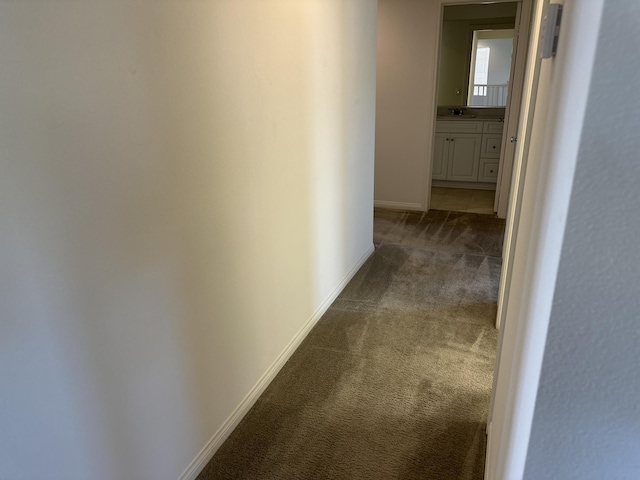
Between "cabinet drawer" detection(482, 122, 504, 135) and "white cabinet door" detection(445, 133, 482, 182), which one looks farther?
"white cabinet door" detection(445, 133, 482, 182)

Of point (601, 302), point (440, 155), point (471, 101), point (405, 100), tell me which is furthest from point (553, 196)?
point (471, 101)

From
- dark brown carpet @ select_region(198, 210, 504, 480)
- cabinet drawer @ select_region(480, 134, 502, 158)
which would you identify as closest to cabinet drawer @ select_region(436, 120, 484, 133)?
cabinet drawer @ select_region(480, 134, 502, 158)

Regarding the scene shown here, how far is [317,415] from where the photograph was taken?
1.80m

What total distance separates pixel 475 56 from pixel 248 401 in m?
5.78

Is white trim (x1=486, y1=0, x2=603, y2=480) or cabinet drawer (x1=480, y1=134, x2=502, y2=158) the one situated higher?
white trim (x1=486, y1=0, x2=603, y2=480)

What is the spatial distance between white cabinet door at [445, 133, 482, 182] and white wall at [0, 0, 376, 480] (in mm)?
3955

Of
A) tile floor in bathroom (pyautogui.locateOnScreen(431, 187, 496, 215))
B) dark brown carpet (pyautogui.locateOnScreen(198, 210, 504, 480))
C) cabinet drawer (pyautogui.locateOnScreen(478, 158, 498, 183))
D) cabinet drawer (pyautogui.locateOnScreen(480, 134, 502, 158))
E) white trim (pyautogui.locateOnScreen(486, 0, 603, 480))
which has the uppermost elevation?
white trim (pyautogui.locateOnScreen(486, 0, 603, 480))

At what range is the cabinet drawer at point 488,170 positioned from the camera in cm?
550

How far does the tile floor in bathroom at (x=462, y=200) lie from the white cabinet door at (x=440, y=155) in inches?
7.4

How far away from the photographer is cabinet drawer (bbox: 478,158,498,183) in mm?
5500

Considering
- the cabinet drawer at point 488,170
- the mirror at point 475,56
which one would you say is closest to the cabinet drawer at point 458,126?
the cabinet drawer at point 488,170

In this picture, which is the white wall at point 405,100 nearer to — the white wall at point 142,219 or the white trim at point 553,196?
the white wall at point 142,219

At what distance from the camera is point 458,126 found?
5.57 metres

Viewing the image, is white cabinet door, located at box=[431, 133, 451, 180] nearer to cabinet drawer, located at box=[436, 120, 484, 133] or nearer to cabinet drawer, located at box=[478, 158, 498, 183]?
cabinet drawer, located at box=[436, 120, 484, 133]
